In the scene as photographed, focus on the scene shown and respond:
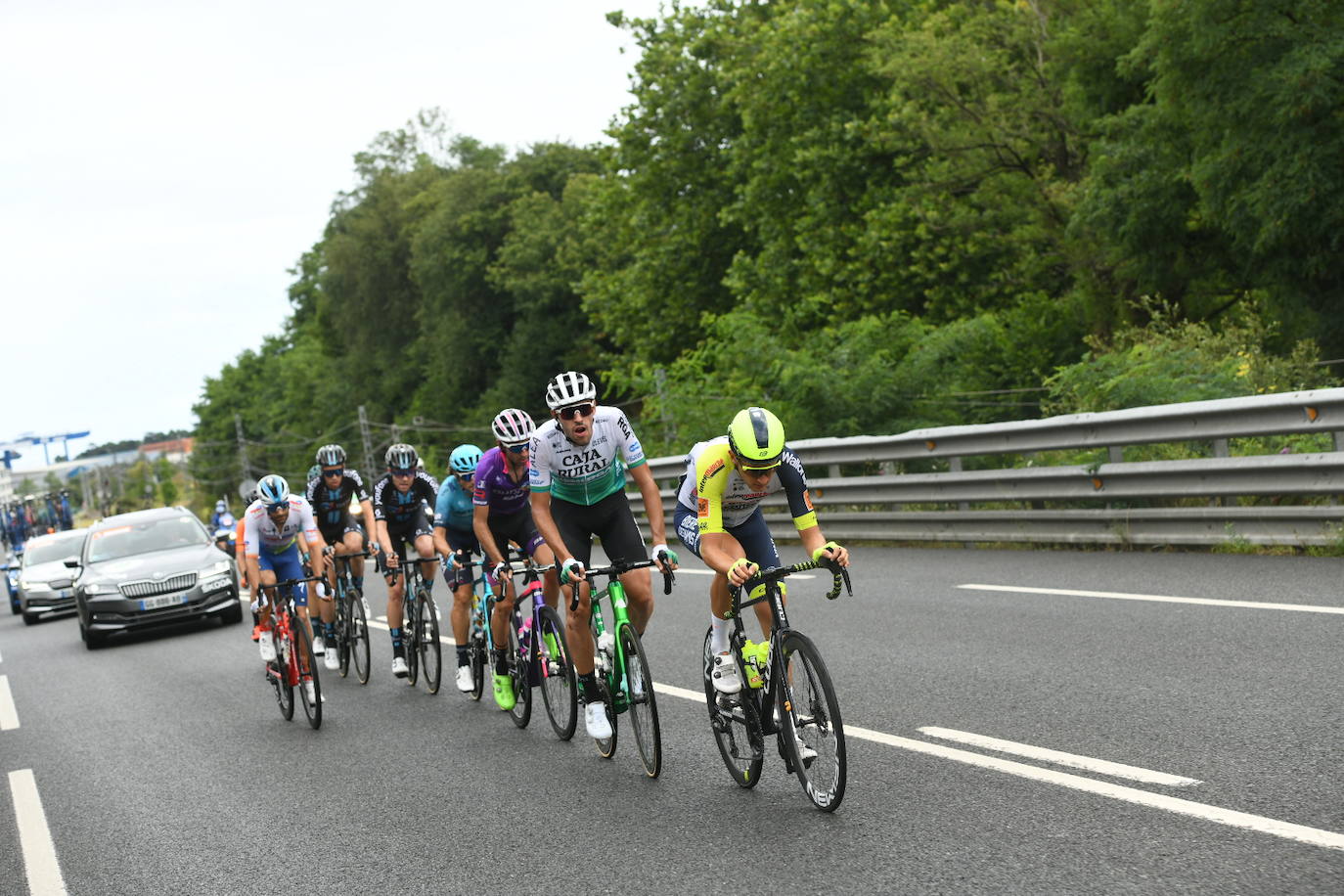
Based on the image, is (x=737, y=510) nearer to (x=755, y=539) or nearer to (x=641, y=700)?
(x=755, y=539)

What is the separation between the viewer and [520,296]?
207 ft

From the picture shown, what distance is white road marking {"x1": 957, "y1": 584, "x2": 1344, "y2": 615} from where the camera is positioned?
340 inches

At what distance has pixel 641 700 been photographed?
Answer: 6.95 meters

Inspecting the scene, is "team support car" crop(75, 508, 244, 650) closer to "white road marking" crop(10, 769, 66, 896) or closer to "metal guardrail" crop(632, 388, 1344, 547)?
"metal guardrail" crop(632, 388, 1344, 547)

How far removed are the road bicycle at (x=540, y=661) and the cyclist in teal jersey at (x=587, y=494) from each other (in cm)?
25

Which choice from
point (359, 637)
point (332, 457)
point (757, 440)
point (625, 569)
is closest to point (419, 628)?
point (359, 637)

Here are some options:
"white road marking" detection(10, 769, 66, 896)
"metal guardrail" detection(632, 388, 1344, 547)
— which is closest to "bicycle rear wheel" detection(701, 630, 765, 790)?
"white road marking" detection(10, 769, 66, 896)

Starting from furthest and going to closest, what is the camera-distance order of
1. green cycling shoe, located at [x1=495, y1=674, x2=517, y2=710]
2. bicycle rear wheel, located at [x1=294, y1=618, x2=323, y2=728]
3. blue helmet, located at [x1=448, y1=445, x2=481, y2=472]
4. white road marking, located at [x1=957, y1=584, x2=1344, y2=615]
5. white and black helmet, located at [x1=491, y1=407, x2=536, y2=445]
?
blue helmet, located at [x1=448, y1=445, x2=481, y2=472] → bicycle rear wheel, located at [x1=294, y1=618, x2=323, y2=728] → green cycling shoe, located at [x1=495, y1=674, x2=517, y2=710] → white road marking, located at [x1=957, y1=584, x2=1344, y2=615] → white and black helmet, located at [x1=491, y1=407, x2=536, y2=445]

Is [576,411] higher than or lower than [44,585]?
higher

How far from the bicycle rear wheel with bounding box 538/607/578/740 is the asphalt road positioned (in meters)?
0.14

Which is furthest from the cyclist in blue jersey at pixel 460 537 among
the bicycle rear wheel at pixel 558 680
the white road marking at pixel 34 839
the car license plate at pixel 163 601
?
the car license plate at pixel 163 601

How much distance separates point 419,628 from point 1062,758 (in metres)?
5.90

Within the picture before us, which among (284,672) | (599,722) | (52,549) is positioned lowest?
(599,722)

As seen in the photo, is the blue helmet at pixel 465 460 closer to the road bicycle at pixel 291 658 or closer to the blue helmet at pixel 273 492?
the road bicycle at pixel 291 658
